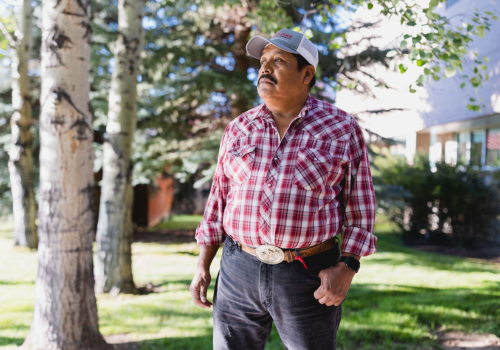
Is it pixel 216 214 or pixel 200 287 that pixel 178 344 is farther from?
pixel 216 214

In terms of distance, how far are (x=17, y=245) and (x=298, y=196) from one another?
892 centimetres

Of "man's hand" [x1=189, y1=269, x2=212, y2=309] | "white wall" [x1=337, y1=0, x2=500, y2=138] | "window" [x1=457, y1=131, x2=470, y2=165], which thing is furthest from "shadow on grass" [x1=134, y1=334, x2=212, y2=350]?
"window" [x1=457, y1=131, x2=470, y2=165]

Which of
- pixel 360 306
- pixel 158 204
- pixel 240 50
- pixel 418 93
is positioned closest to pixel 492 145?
pixel 418 93

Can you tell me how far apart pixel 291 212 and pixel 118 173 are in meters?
3.95

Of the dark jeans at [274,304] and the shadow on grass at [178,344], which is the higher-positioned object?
the dark jeans at [274,304]

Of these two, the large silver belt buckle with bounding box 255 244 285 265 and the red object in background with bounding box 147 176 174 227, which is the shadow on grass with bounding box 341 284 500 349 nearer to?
the large silver belt buckle with bounding box 255 244 285 265

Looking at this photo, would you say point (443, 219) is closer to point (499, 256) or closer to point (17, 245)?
point (499, 256)

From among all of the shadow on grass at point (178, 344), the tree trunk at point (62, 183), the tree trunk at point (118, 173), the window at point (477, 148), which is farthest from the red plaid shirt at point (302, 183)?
the window at point (477, 148)

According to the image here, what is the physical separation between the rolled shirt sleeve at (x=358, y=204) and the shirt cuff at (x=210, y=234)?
0.72 metres

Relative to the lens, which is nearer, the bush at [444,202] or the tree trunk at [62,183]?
the tree trunk at [62,183]

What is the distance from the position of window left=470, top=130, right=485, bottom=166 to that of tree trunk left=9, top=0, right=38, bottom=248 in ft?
34.1

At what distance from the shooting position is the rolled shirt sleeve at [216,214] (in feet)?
7.66

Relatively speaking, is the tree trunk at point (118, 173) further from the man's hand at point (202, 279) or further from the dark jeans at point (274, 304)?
the dark jeans at point (274, 304)

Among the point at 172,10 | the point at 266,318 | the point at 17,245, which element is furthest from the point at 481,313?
the point at 17,245
